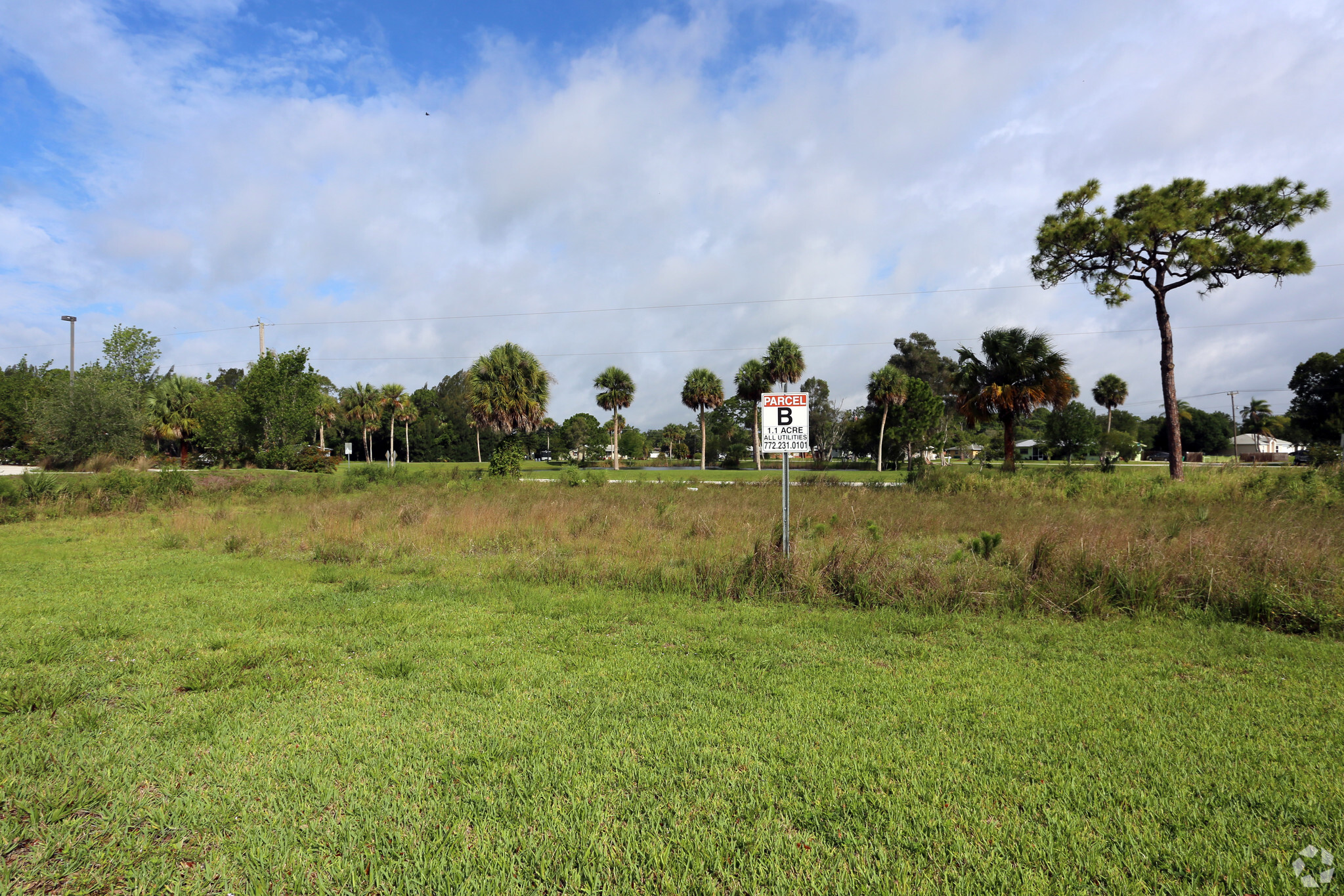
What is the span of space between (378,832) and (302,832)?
36 cm

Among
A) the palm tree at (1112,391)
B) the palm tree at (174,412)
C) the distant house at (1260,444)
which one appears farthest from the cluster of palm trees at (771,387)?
the distant house at (1260,444)

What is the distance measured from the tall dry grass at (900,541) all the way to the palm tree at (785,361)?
37423 mm

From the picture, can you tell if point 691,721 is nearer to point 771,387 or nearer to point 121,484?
point 121,484

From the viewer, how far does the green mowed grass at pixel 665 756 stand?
8.22 ft

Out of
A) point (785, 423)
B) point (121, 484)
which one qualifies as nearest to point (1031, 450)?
point (785, 423)

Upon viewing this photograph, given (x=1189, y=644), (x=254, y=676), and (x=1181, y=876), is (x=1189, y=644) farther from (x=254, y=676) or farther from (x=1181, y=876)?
(x=254, y=676)

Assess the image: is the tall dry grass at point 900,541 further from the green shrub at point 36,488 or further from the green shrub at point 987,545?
the green shrub at point 36,488

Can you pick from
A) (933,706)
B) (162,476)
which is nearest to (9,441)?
(162,476)

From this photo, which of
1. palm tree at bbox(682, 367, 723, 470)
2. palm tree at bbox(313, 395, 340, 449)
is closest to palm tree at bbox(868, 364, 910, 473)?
palm tree at bbox(682, 367, 723, 470)

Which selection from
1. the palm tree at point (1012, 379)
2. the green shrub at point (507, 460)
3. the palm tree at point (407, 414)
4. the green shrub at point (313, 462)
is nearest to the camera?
the palm tree at point (1012, 379)

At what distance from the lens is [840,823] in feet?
9.09

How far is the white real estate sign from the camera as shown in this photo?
823 cm

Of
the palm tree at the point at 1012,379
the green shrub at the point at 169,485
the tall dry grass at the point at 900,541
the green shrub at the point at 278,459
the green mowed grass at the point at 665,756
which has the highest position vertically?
the palm tree at the point at 1012,379

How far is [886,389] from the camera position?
167 feet
